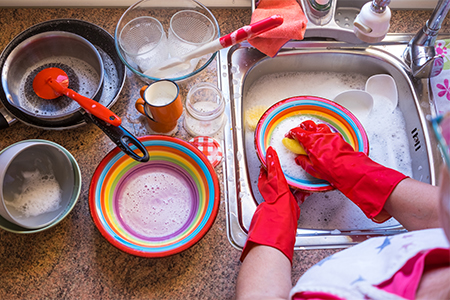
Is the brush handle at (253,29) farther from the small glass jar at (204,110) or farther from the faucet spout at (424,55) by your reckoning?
the faucet spout at (424,55)

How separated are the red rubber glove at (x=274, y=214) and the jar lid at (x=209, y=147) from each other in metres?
0.12

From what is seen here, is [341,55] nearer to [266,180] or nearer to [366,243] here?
[266,180]

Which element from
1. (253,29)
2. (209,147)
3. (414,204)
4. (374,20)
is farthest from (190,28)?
(414,204)

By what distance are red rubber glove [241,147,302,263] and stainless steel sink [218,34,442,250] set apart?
0.14 ft

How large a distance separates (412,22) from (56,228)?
112cm

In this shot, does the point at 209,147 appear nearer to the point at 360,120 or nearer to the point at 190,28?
the point at 190,28

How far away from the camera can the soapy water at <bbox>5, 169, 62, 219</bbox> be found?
0.73 metres

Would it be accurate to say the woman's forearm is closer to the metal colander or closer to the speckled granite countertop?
the speckled granite countertop

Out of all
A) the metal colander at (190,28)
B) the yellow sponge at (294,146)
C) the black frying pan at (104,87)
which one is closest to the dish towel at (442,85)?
the yellow sponge at (294,146)

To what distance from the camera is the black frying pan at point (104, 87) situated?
729 mm

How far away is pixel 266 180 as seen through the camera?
840 millimetres

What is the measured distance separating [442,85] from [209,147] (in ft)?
2.21

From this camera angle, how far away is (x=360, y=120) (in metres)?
1.00

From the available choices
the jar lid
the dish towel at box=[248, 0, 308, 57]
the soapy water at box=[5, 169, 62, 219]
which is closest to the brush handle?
the dish towel at box=[248, 0, 308, 57]
